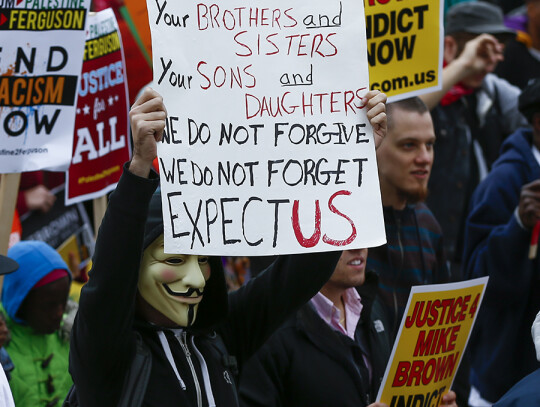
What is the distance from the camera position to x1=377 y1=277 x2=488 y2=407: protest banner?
3.73 metres

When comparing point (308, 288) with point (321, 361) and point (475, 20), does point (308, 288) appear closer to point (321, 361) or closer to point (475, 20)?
point (321, 361)

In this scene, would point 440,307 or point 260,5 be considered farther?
point 440,307

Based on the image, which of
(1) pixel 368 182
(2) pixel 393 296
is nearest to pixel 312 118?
(1) pixel 368 182

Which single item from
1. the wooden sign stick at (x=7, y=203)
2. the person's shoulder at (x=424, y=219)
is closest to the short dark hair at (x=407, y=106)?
the person's shoulder at (x=424, y=219)

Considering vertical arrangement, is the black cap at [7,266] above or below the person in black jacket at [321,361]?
above

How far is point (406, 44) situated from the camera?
15.9ft

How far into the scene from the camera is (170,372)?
319 centimetres

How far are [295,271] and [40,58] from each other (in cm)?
167

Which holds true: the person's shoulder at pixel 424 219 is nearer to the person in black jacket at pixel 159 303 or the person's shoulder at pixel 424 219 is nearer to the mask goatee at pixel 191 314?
the person in black jacket at pixel 159 303

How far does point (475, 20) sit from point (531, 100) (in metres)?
1.48

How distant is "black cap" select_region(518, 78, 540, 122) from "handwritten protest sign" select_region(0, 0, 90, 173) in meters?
2.29

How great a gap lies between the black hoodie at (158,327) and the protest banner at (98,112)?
190 centimetres

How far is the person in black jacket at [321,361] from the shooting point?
12.5 feet

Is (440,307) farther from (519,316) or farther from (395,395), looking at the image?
(519,316)
